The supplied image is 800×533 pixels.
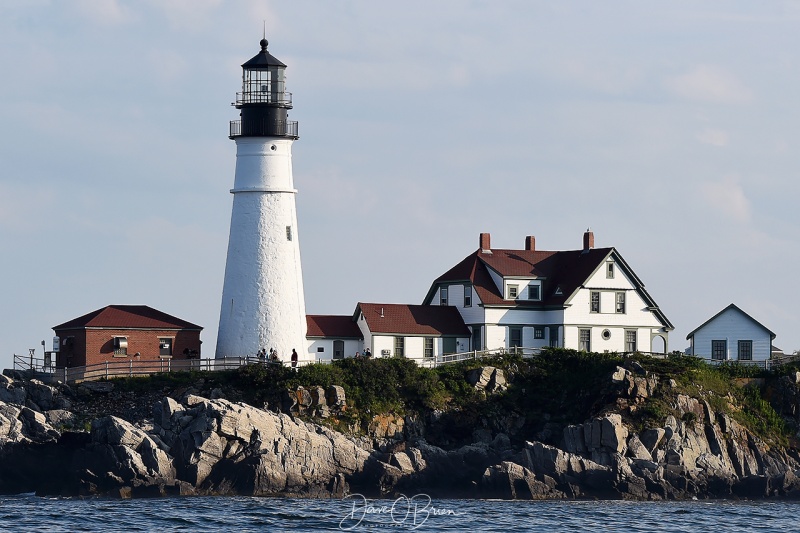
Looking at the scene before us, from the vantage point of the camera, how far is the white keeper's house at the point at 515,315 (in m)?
60.4

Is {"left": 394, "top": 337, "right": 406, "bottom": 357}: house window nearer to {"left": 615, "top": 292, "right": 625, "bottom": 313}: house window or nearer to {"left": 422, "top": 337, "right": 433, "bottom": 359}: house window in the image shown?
{"left": 422, "top": 337, "right": 433, "bottom": 359}: house window

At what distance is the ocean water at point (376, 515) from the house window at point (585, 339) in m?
12.3

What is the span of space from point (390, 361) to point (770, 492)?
13801mm

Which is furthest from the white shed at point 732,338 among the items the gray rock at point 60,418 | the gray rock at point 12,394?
the gray rock at point 12,394

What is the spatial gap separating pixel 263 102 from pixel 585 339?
15663 millimetres

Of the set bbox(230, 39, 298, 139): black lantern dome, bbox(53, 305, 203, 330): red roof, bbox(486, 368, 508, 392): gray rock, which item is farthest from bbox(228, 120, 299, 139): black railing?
bbox(486, 368, 508, 392): gray rock

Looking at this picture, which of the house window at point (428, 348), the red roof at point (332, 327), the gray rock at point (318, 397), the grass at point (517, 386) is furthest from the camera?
the house window at point (428, 348)

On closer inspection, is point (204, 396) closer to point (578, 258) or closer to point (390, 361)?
point (390, 361)

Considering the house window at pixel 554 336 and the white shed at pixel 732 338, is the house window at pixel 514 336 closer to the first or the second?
the house window at pixel 554 336

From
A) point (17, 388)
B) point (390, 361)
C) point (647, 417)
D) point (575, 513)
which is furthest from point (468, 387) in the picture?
point (17, 388)

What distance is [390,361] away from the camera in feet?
185

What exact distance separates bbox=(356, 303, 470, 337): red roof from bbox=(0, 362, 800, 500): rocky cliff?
20.4 feet

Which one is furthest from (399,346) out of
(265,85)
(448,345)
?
(265,85)

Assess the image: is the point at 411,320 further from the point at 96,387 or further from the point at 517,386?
the point at 96,387
